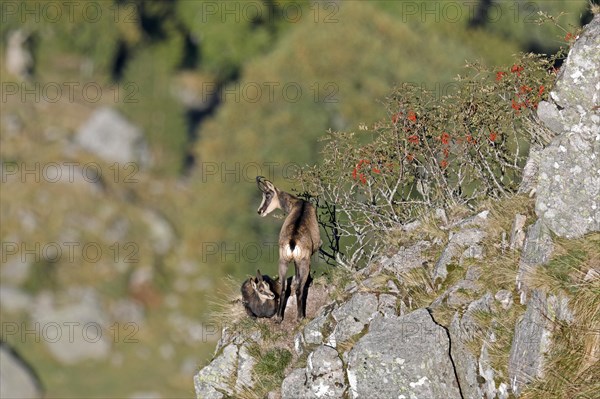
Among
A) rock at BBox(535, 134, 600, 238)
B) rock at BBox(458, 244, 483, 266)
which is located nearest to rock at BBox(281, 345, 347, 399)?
rock at BBox(458, 244, 483, 266)

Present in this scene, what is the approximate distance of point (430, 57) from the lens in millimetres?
66875

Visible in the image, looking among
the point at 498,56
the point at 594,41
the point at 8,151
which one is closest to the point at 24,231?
the point at 8,151

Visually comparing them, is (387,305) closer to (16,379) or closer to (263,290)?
(263,290)

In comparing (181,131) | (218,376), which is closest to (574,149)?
(218,376)

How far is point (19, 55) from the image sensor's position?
86.0 metres

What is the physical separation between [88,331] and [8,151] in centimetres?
1749

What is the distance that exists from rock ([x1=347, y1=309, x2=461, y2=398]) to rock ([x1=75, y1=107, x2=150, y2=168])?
58.7 metres

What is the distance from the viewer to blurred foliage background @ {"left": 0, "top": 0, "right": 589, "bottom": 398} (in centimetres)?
5594

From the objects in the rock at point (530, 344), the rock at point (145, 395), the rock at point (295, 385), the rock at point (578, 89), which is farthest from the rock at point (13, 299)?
the rock at point (530, 344)

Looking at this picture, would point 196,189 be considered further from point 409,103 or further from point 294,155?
point 409,103

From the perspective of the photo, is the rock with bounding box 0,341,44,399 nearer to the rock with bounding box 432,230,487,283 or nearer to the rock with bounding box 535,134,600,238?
the rock with bounding box 432,230,487,283

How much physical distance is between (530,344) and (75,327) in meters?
46.6

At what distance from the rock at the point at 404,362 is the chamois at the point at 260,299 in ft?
6.78

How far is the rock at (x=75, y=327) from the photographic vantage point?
56344mm
